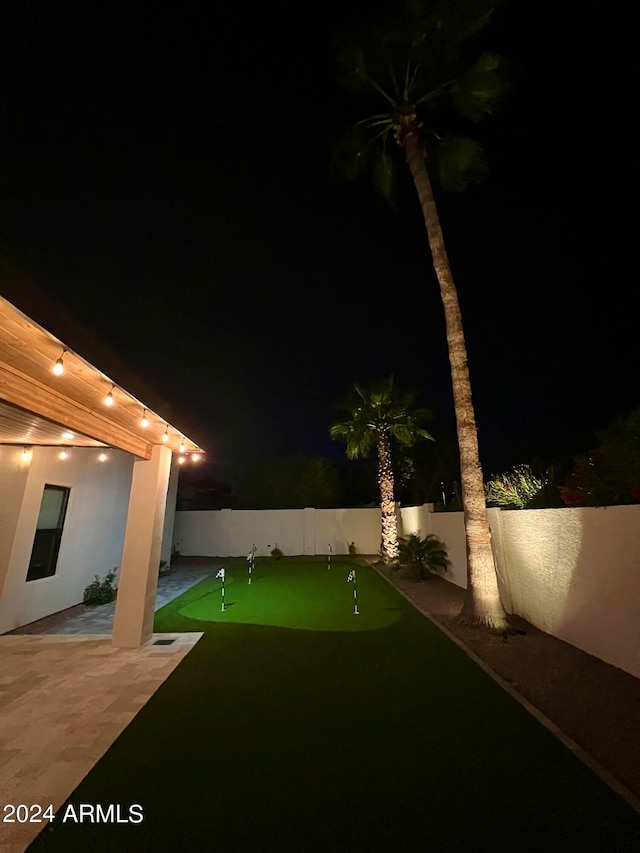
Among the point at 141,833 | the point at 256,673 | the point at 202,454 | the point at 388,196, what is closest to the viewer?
the point at 141,833

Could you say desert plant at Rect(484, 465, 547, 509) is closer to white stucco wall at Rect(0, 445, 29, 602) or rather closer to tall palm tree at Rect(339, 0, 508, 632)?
tall palm tree at Rect(339, 0, 508, 632)

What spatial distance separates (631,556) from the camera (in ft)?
14.2

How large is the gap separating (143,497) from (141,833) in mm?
4405

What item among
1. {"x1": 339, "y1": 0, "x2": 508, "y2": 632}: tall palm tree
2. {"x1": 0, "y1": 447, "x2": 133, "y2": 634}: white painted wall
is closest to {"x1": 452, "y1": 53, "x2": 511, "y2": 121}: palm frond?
{"x1": 339, "y1": 0, "x2": 508, "y2": 632}: tall palm tree

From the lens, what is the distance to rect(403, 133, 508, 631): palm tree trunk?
6.35 metres

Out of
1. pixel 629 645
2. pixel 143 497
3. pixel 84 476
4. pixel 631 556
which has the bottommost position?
pixel 629 645

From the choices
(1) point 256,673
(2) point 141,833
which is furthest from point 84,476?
(2) point 141,833

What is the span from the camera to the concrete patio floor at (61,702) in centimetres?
265

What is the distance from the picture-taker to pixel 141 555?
5.81 metres

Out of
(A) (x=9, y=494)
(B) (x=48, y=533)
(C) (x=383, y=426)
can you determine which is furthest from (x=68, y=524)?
(C) (x=383, y=426)

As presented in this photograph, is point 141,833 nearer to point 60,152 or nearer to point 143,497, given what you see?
point 143,497

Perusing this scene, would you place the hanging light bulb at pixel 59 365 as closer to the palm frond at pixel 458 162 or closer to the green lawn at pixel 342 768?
the green lawn at pixel 342 768

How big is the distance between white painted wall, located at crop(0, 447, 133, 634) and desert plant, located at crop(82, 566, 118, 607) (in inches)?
5.8

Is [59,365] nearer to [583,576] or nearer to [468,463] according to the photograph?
[468,463]
